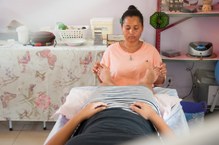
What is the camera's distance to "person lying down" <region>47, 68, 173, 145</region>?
1.39 metres

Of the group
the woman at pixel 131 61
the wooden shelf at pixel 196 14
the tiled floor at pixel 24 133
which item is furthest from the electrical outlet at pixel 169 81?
the tiled floor at pixel 24 133

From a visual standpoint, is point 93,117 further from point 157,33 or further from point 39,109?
point 157,33

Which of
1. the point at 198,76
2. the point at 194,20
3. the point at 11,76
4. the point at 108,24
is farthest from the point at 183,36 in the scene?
the point at 11,76

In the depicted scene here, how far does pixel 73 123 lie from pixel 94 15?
5.84 feet

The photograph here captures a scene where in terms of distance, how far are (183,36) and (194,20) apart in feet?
0.63

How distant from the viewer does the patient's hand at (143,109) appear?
1.76 metres

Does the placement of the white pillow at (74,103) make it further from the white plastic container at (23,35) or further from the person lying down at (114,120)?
the white plastic container at (23,35)

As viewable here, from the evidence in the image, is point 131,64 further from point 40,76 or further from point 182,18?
point 182,18

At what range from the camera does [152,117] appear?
175 cm

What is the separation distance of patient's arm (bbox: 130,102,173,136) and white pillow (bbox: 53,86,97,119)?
428 millimetres

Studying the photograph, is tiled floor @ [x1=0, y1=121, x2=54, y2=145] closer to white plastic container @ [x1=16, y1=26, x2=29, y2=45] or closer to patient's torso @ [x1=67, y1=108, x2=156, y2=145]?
white plastic container @ [x1=16, y1=26, x2=29, y2=45]

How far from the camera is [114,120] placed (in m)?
1.59

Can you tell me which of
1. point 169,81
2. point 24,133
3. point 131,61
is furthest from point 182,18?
point 24,133

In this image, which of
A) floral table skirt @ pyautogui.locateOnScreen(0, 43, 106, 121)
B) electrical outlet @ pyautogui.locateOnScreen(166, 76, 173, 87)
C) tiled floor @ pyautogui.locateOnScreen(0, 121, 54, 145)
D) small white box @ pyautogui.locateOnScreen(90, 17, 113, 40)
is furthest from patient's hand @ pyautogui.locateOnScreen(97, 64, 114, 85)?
electrical outlet @ pyautogui.locateOnScreen(166, 76, 173, 87)
